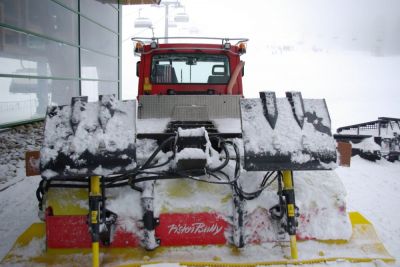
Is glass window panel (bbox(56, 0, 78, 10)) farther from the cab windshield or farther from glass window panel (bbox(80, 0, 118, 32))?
the cab windshield

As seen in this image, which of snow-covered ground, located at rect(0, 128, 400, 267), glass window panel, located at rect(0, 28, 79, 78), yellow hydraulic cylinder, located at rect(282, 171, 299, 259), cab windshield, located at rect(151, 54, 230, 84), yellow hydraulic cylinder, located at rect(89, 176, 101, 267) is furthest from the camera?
glass window panel, located at rect(0, 28, 79, 78)

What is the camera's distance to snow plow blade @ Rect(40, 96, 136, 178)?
7.89 feet

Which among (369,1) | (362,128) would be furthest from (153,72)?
(369,1)

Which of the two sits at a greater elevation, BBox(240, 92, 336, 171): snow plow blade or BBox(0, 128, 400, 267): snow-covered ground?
BBox(240, 92, 336, 171): snow plow blade

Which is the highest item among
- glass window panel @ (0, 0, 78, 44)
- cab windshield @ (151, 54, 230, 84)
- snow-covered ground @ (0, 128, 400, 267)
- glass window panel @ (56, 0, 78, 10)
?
glass window panel @ (56, 0, 78, 10)

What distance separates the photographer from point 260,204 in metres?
2.79

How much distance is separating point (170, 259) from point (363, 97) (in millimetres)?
31762

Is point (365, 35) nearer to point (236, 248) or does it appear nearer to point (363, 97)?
point (363, 97)

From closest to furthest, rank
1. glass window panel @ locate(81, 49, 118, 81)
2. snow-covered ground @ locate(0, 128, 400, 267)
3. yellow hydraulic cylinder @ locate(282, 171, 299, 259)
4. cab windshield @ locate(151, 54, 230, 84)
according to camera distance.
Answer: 1. yellow hydraulic cylinder @ locate(282, 171, 299, 259)
2. snow-covered ground @ locate(0, 128, 400, 267)
3. cab windshield @ locate(151, 54, 230, 84)
4. glass window panel @ locate(81, 49, 118, 81)

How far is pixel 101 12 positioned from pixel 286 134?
12506 millimetres

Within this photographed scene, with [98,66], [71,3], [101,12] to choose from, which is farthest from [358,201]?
[101,12]

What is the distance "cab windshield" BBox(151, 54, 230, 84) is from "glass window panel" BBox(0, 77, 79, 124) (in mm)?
4370

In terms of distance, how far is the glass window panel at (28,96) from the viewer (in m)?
7.80

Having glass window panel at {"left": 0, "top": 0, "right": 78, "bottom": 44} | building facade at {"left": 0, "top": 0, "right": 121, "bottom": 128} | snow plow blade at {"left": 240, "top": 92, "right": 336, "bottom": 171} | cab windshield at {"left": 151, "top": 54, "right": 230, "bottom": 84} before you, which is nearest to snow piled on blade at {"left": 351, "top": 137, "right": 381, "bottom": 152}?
cab windshield at {"left": 151, "top": 54, "right": 230, "bottom": 84}
